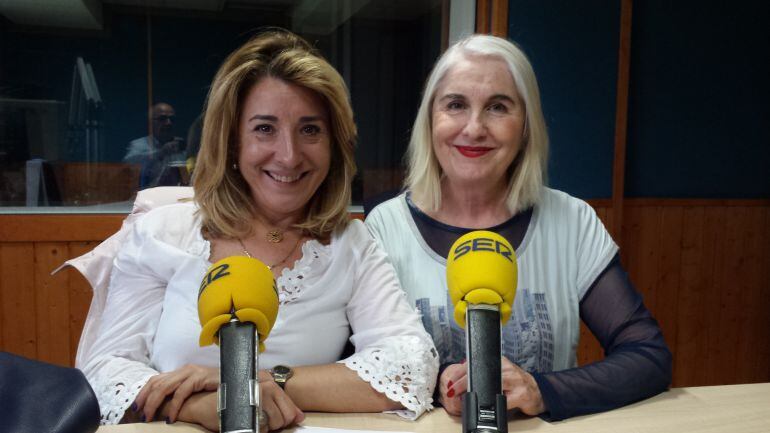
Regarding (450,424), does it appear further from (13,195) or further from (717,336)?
(717,336)

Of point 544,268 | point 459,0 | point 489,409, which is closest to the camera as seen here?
point 489,409

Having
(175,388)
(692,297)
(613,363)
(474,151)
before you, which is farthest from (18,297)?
(692,297)

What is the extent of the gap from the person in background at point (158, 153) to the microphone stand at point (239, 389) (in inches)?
112

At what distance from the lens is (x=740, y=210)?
3.88 meters

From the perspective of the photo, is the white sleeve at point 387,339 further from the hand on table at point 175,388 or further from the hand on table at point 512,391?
the hand on table at point 175,388

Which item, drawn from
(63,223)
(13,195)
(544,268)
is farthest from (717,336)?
(13,195)

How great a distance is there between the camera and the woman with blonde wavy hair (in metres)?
A: 1.24

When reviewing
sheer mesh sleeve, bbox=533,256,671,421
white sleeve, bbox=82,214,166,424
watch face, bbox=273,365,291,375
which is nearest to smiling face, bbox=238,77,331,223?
white sleeve, bbox=82,214,166,424

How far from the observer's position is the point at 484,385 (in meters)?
0.77

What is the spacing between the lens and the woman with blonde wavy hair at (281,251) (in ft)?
4.07

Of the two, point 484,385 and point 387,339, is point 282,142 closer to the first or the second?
point 387,339

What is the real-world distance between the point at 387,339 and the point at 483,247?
43 centimetres

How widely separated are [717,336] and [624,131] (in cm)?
141

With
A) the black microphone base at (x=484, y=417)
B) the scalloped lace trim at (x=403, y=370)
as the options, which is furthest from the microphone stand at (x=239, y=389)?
the scalloped lace trim at (x=403, y=370)
